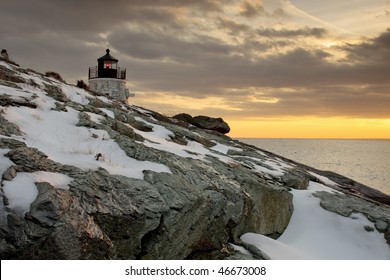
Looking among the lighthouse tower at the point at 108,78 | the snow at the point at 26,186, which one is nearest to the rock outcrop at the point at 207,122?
the lighthouse tower at the point at 108,78

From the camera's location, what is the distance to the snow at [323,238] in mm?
8633

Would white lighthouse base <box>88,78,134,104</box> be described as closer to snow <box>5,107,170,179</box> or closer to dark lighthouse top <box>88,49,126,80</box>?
dark lighthouse top <box>88,49,126,80</box>

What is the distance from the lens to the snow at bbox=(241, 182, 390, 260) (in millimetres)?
8633

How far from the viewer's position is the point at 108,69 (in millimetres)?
40031

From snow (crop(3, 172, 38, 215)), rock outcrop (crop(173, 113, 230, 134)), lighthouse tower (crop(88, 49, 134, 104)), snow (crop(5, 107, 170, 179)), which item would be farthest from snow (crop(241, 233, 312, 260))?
lighthouse tower (crop(88, 49, 134, 104))

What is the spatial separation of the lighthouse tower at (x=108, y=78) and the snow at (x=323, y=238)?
32.0 meters

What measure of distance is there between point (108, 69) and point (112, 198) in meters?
36.3

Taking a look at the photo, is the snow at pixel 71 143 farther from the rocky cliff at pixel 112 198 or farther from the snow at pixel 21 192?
the snow at pixel 21 192

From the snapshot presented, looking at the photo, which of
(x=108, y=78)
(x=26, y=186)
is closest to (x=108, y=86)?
(x=108, y=78)

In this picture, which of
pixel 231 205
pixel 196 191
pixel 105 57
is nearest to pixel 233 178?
pixel 231 205

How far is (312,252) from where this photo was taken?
360 inches

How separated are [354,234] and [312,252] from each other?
1.73 m

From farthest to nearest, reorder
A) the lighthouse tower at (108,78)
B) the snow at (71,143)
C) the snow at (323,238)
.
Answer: the lighthouse tower at (108,78), the snow at (323,238), the snow at (71,143)
